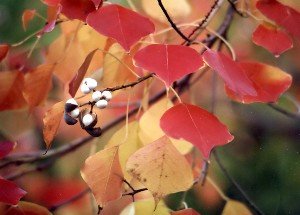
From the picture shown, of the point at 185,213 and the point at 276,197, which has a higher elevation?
the point at 185,213

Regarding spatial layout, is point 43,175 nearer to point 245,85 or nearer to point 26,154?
point 26,154

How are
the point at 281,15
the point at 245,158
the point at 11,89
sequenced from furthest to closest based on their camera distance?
1. the point at 245,158
2. the point at 11,89
3. the point at 281,15

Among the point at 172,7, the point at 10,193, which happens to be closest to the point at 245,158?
the point at 172,7

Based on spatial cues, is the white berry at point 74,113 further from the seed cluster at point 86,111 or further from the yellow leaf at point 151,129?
the yellow leaf at point 151,129

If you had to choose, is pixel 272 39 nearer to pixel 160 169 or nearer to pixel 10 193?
pixel 160 169

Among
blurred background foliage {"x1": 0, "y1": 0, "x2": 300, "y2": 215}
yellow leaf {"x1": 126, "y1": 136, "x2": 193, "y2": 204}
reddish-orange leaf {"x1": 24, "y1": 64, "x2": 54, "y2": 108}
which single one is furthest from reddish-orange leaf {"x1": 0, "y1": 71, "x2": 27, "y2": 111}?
blurred background foliage {"x1": 0, "y1": 0, "x2": 300, "y2": 215}

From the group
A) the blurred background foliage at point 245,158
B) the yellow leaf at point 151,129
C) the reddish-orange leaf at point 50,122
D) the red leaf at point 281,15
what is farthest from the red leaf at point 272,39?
the blurred background foliage at point 245,158

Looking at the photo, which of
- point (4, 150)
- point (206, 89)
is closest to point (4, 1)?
point (206, 89)
